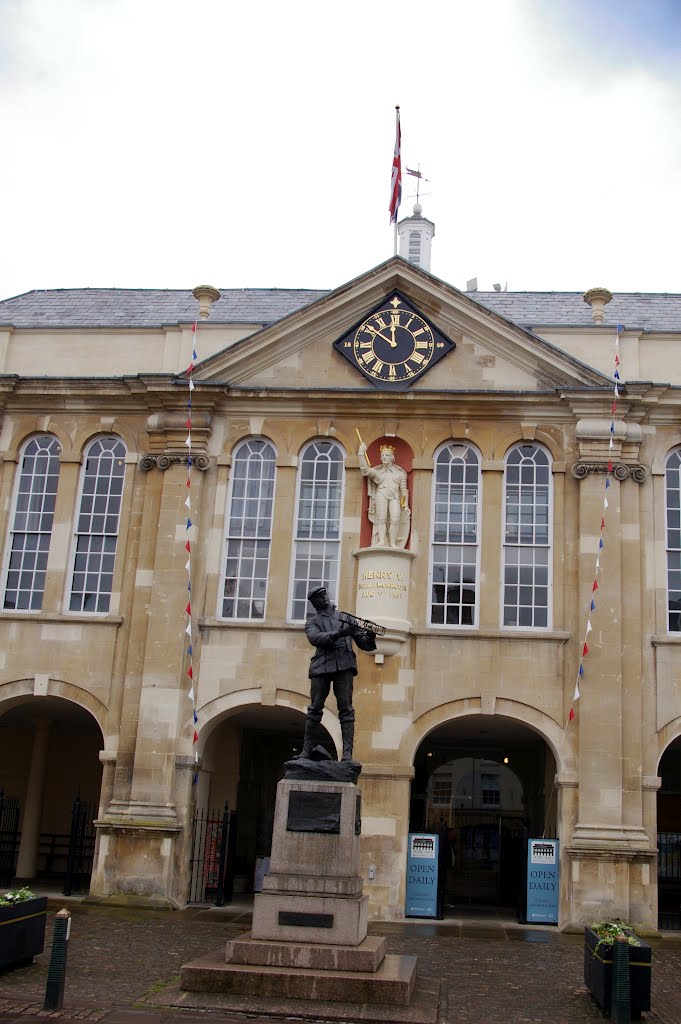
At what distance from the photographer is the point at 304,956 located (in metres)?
12.4

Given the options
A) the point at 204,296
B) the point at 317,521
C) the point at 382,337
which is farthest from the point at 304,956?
the point at 204,296

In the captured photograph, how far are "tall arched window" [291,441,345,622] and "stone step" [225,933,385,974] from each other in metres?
9.95

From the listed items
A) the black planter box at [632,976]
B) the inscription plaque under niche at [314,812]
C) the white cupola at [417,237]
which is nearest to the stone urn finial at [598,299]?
the white cupola at [417,237]

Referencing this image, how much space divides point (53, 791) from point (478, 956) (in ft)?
46.3

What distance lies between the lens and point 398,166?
2506cm

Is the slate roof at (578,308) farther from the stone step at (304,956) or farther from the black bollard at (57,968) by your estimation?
the black bollard at (57,968)

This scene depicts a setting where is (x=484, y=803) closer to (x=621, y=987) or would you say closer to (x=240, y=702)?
(x=240, y=702)

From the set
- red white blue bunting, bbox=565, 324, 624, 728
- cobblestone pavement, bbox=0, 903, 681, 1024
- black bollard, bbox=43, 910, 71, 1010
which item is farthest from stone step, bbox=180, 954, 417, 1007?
red white blue bunting, bbox=565, 324, 624, 728

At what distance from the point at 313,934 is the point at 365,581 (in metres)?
9.60

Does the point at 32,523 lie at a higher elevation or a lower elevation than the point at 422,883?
higher

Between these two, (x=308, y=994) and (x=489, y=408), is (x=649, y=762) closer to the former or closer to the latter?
(x=489, y=408)

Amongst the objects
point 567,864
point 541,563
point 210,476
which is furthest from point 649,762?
point 210,476

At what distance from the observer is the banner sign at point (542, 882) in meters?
20.1

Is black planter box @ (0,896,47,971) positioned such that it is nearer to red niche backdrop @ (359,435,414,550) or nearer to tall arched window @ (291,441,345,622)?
tall arched window @ (291,441,345,622)
